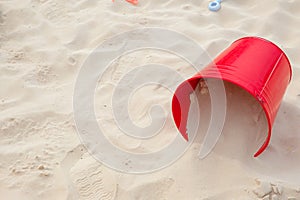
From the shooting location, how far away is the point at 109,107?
6.06 feet

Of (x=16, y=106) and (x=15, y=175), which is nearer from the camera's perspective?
(x=15, y=175)

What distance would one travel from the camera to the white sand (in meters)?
1.49

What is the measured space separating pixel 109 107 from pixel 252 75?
0.71 m

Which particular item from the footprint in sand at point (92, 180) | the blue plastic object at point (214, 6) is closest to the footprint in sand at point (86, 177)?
the footprint in sand at point (92, 180)

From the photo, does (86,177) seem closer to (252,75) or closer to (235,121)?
(235,121)

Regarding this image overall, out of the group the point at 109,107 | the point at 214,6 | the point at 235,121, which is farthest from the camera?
the point at 214,6

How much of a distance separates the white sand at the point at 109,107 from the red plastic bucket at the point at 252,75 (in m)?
0.14

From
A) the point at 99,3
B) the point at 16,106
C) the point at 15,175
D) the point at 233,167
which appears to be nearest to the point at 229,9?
the point at 99,3

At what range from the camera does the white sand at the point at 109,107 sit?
1491mm

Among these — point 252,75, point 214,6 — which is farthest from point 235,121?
point 214,6

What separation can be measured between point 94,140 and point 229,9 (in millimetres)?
A: 1274

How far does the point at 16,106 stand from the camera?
1.80 metres

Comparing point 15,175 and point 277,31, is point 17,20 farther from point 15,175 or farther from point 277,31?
point 277,31

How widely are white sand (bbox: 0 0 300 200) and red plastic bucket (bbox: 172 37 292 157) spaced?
0.47 feet
